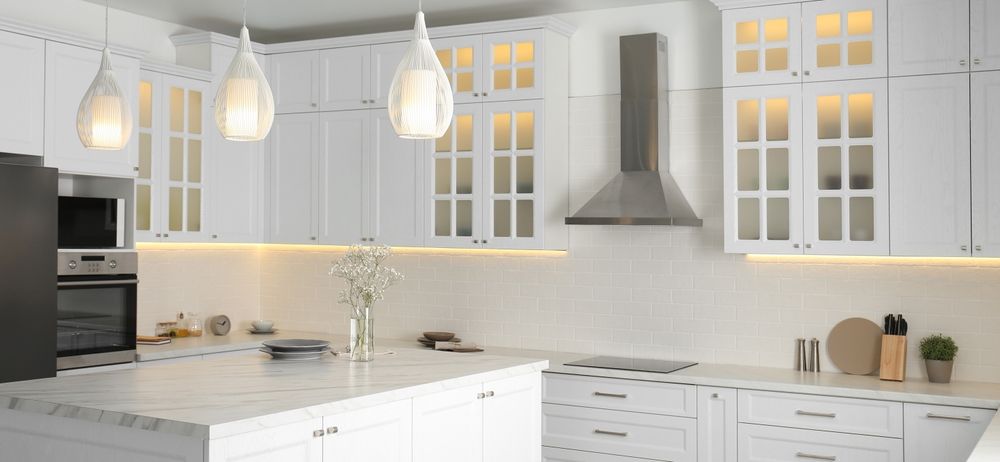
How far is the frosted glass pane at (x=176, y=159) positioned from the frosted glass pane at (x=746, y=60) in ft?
10.9

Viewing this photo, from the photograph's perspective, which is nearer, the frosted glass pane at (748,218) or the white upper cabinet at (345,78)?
the frosted glass pane at (748,218)

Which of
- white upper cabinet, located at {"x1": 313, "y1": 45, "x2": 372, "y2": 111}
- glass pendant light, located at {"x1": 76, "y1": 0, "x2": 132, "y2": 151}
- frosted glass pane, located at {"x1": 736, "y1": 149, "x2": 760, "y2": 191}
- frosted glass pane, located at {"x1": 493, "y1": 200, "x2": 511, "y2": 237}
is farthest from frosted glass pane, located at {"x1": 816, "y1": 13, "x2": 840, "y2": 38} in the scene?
glass pendant light, located at {"x1": 76, "y1": 0, "x2": 132, "y2": 151}

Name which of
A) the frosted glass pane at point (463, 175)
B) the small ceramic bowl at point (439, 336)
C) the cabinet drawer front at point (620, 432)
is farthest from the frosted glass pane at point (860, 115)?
the small ceramic bowl at point (439, 336)

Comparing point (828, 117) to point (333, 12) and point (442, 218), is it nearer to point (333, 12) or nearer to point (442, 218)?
point (442, 218)

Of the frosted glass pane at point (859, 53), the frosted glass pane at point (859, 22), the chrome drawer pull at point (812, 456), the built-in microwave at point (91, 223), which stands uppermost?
the frosted glass pane at point (859, 22)

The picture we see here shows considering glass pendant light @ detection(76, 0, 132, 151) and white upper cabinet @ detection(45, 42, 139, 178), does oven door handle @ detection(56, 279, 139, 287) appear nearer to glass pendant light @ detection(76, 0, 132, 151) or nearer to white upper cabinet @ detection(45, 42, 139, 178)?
white upper cabinet @ detection(45, 42, 139, 178)

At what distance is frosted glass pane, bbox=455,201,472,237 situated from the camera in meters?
5.75

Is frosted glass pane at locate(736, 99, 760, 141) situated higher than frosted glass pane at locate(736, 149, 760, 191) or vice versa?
frosted glass pane at locate(736, 99, 760, 141)

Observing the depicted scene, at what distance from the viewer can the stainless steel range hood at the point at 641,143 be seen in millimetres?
5301

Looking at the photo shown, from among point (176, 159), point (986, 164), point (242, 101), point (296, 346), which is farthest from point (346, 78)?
point (986, 164)

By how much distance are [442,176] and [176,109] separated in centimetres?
167

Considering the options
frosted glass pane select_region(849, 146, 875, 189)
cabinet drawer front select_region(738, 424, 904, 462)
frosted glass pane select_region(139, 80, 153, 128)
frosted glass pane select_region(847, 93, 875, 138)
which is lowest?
cabinet drawer front select_region(738, 424, 904, 462)

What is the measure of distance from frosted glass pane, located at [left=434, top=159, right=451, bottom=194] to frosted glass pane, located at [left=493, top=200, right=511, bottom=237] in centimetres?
34

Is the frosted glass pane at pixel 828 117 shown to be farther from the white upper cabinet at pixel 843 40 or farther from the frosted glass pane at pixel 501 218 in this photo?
the frosted glass pane at pixel 501 218
